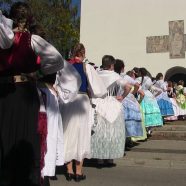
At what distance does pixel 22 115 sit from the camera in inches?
138

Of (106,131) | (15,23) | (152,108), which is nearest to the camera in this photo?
(15,23)

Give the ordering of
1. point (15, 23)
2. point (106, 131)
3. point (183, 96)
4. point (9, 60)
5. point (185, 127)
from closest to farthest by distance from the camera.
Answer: point (9, 60) < point (15, 23) < point (106, 131) < point (185, 127) < point (183, 96)

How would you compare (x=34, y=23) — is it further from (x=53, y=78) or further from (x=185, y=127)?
(x=185, y=127)

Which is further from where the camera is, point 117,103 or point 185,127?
point 185,127

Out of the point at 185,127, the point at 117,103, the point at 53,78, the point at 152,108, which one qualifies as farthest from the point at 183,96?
the point at 53,78

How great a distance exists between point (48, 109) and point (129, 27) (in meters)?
20.3

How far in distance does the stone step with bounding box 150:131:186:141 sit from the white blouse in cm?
763

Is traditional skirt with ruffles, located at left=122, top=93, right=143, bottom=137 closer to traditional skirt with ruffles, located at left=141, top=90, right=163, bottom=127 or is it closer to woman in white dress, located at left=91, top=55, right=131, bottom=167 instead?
woman in white dress, located at left=91, top=55, right=131, bottom=167

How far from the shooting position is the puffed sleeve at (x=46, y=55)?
3533 millimetres

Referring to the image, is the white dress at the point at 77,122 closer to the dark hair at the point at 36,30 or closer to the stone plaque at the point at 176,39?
the dark hair at the point at 36,30

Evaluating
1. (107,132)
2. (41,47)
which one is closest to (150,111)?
(107,132)

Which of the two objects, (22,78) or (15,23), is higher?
(15,23)

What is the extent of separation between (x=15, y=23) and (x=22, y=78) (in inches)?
18.3

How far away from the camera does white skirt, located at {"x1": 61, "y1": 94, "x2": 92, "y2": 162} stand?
6137 mm
